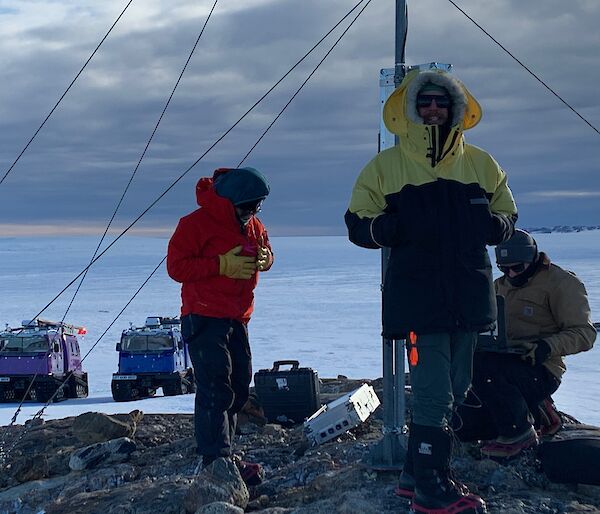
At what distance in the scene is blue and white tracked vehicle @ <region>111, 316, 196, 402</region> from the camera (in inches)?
611

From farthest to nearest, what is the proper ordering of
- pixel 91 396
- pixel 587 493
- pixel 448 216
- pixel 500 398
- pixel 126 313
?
pixel 126 313 < pixel 91 396 < pixel 500 398 < pixel 587 493 < pixel 448 216

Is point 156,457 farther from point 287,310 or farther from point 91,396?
point 287,310

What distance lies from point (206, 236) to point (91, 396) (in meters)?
12.5

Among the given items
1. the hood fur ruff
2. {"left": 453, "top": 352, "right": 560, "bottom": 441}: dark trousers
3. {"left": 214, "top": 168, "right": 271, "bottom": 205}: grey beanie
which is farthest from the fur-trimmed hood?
{"left": 453, "top": 352, "right": 560, "bottom": 441}: dark trousers

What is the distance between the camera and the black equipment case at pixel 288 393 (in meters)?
6.52

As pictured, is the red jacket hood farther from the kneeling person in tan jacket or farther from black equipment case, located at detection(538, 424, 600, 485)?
black equipment case, located at detection(538, 424, 600, 485)

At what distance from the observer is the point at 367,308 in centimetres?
2798

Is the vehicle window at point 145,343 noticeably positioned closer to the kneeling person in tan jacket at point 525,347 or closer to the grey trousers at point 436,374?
the kneeling person in tan jacket at point 525,347

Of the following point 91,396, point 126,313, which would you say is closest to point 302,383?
point 91,396

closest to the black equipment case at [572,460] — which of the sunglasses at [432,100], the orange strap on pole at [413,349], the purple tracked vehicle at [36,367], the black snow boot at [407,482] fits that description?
the black snow boot at [407,482]

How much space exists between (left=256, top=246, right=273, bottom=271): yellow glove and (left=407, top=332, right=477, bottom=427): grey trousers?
139 cm

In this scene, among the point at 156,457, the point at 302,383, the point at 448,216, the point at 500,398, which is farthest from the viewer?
the point at 302,383

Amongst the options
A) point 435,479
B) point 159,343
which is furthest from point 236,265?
point 159,343

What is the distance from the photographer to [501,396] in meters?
4.86
